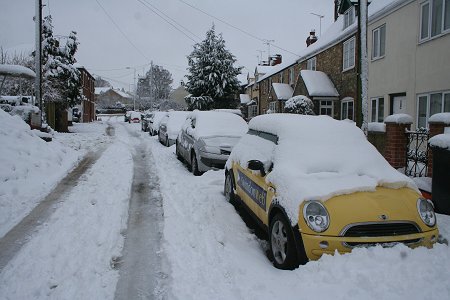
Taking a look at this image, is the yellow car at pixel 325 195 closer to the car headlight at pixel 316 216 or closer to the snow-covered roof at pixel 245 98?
the car headlight at pixel 316 216

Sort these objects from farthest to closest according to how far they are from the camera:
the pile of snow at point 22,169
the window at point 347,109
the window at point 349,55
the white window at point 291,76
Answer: the white window at point 291,76 → the window at point 347,109 → the window at point 349,55 → the pile of snow at point 22,169

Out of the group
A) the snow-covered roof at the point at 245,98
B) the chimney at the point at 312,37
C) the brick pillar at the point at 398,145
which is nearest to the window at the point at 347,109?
the brick pillar at the point at 398,145

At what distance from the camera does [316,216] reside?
374 cm

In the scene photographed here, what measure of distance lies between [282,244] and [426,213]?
5.34ft

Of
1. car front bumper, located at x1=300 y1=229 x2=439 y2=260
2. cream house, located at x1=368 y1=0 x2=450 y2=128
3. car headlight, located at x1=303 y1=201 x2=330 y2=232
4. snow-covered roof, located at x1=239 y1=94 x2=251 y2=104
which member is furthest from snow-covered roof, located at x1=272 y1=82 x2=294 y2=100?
car front bumper, located at x1=300 y1=229 x2=439 y2=260

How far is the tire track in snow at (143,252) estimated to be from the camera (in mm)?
3704

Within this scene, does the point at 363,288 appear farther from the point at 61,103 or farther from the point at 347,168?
the point at 61,103

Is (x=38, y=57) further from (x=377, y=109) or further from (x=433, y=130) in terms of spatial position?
(x=433, y=130)

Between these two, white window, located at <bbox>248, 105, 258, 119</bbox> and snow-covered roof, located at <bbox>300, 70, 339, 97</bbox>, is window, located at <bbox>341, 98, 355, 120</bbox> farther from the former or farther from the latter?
white window, located at <bbox>248, 105, 258, 119</bbox>

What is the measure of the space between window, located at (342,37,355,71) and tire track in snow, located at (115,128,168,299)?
48.6 ft

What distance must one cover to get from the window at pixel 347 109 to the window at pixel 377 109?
2.55 metres

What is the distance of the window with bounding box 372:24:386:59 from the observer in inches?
617

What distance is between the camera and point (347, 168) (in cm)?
452

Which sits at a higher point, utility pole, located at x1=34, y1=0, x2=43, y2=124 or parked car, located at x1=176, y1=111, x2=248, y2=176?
utility pole, located at x1=34, y1=0, x2=43, y2=124
